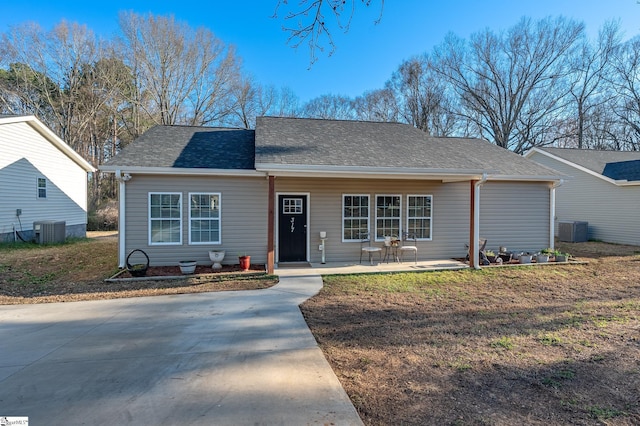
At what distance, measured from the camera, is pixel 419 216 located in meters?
10.2

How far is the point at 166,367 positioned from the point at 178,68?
25.9 metres

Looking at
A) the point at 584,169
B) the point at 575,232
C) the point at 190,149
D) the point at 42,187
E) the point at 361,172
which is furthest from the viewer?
the point at 584,169

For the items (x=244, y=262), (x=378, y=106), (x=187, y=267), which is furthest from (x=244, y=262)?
(x=378, y=106)

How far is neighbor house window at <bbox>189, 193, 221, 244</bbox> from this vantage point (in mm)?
8914

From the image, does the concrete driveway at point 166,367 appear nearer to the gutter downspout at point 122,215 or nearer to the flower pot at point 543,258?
the gutter downspout at point 122,215

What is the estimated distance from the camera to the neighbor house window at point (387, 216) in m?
9.94

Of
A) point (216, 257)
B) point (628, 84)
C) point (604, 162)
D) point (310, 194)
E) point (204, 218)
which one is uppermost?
point (628, 84)

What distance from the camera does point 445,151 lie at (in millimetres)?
9734

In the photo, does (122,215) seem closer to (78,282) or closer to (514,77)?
(78,282)

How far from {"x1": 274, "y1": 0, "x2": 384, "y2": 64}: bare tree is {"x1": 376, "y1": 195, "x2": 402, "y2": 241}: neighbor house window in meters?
6.45

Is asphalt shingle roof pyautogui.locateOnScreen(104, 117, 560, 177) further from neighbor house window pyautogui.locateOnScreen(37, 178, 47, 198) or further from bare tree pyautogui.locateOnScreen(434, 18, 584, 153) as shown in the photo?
bare tree pyautogui.locateOnScreen(434, 18, 584, 153)

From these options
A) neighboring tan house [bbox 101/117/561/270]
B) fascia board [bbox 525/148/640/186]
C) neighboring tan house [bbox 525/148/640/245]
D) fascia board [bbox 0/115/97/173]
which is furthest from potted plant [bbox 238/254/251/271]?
fascia board [bbox 525/148/640/186]

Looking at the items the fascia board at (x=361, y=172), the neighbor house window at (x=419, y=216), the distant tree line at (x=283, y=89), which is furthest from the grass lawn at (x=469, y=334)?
the distant tree line at (x=283, y=89)

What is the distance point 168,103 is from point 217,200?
1901cm
